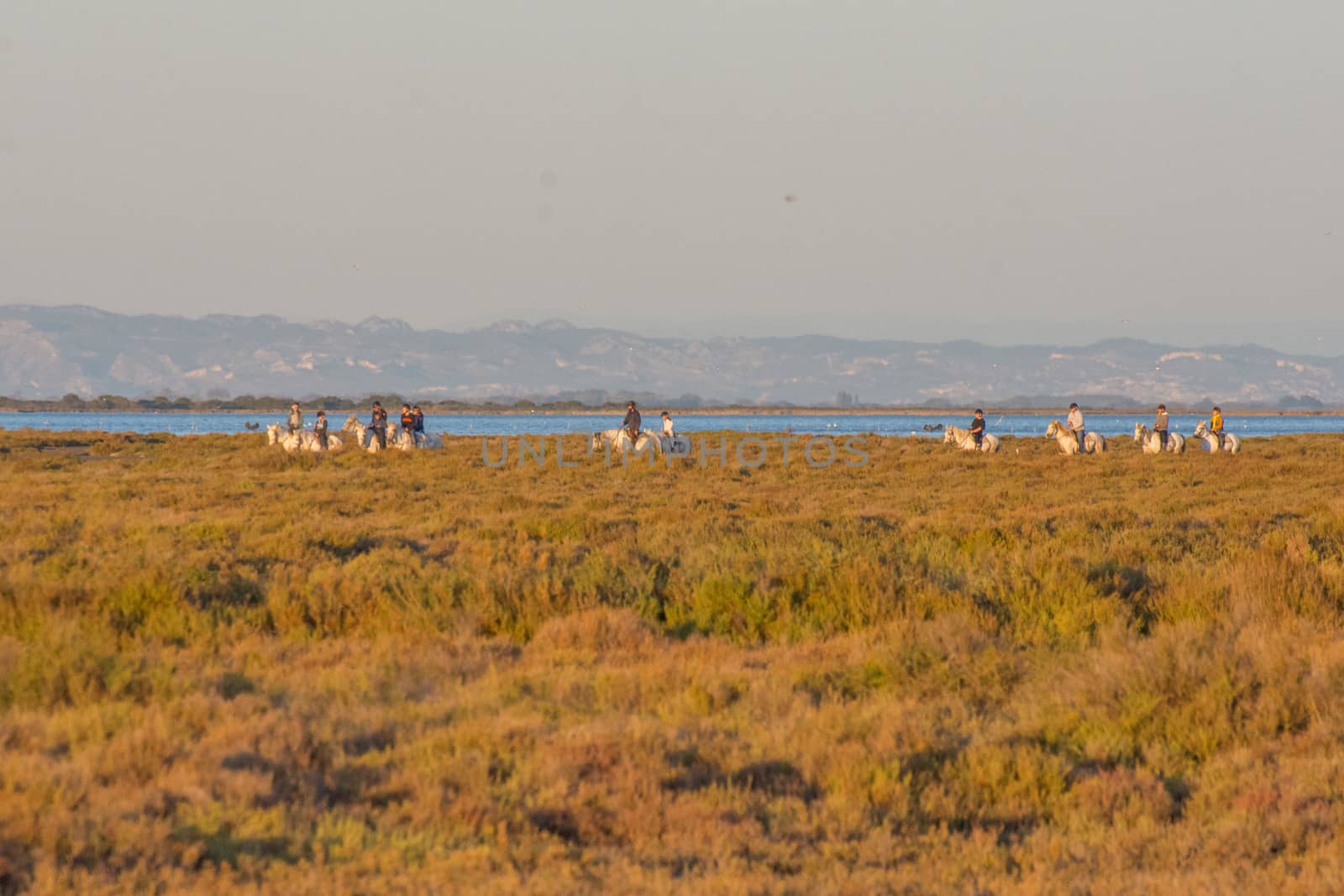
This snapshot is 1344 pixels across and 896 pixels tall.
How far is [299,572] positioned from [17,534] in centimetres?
619

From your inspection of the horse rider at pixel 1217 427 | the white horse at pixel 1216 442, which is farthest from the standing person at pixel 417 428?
the horse rider at pixel 1217 427

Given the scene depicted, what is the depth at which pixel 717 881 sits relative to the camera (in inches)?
199

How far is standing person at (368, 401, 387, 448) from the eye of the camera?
38938 mm

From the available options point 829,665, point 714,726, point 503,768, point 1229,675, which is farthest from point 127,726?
point 1229,675

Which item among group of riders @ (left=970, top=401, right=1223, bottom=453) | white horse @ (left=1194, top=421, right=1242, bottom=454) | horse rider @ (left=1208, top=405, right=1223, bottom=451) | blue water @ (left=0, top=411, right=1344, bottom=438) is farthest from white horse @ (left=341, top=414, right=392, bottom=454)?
horse rider @ (left=1208, top=405, right=1223, bottom=451)

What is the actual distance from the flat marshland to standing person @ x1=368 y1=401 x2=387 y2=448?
23.4m

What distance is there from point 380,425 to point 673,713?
33424mm

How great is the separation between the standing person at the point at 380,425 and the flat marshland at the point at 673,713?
2337 centimetres

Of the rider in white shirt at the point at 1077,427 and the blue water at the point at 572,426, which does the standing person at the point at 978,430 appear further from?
the blue water at the point at 572,426

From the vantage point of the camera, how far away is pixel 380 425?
39.7 meters

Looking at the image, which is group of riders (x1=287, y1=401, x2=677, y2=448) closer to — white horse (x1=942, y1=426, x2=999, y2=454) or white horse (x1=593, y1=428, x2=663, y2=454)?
white horse (x1=593, y1=428, x2=663, y2=454)

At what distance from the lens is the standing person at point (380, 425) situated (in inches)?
1533

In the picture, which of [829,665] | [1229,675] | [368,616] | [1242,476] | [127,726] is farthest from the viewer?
[1242,476]

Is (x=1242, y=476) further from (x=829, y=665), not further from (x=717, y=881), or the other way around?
(x=717, y=881)
